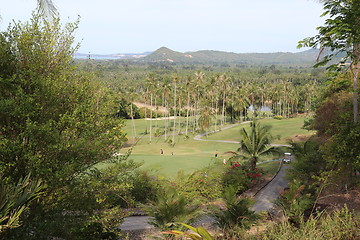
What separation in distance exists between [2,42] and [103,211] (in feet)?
23.1

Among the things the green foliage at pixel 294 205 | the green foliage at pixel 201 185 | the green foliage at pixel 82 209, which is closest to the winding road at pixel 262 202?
the green foliage at pixel 294 205

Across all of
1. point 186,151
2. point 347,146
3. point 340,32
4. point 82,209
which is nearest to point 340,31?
point 340,32

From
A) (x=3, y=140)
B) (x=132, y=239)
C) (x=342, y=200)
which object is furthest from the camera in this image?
(x=342, y=200)

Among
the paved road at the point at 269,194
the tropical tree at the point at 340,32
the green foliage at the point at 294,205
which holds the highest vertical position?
the tropical tree at the point at 340,32

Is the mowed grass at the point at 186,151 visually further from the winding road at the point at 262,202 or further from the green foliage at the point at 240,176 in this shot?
the winding road at the point at 262,202

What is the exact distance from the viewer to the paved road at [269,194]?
20.2 meters

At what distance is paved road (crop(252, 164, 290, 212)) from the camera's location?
20237 millimetres

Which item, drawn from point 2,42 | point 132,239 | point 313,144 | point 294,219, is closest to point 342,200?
point 294,219

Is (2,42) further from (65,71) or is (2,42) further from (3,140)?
(3,140)

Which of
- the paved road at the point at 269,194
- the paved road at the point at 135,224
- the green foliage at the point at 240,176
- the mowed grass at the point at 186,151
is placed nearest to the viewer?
the paved road at the point at 135,224

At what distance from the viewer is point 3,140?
8742 millimetres

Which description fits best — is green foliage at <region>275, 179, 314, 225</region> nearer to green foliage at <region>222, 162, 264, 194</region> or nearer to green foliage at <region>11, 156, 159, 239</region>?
green foliage at <region>11, 156, 159, 239</region>

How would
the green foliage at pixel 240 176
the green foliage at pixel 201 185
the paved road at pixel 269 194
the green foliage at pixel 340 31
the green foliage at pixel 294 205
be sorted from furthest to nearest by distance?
the green foliage at pixel 240 176
the green foliage at pixel 201 185
the paved road at pixel 269 194
the green foliage at pixel 294 205
the green foliage at pixel 340 31

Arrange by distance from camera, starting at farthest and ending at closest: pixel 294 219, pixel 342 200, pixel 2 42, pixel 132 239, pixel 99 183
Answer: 1. pixel 342 200
2. pixel 132 239
3. pixel 294 219
4. pixel 99 183
5. pixel 2 42
